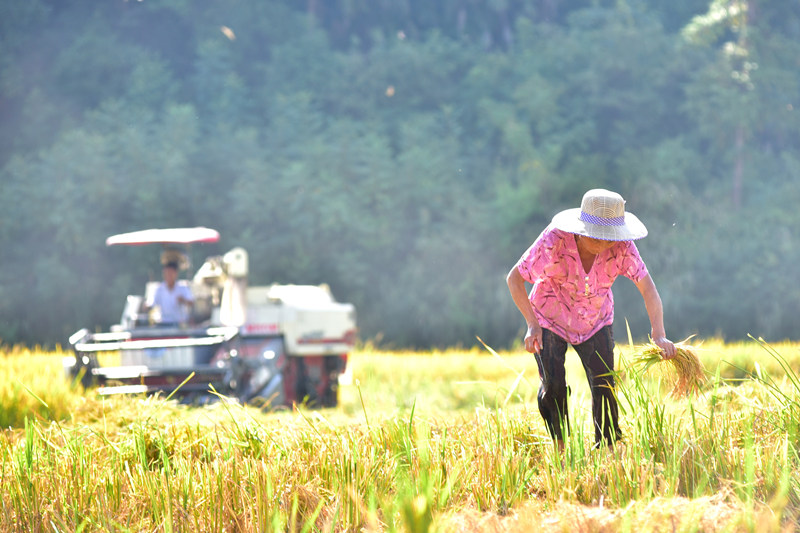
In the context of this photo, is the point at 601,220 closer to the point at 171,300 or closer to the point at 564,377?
the point at 564,377

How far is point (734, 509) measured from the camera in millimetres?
3229

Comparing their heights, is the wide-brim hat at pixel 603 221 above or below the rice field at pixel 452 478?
above

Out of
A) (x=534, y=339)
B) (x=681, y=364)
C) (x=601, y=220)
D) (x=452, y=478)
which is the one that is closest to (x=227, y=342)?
(x=534, y=339)

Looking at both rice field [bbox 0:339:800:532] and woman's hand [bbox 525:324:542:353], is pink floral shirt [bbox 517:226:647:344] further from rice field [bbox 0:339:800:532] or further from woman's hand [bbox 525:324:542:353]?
rice field [bbox 0:339:800:532]

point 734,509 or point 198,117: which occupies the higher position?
point 198,117

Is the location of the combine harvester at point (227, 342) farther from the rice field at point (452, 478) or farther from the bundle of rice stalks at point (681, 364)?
the bundle of rice stalks at point (681, 364)

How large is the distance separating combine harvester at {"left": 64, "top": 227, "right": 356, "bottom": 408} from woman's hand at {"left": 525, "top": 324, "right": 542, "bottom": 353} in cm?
420

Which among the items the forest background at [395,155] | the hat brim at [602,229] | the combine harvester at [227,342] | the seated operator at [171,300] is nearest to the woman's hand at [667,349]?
the hat brim at [602,229]

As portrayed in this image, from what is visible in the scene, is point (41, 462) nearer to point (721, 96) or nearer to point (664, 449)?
point (664, 449)

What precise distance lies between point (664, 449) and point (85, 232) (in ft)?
88.5

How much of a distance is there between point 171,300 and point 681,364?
21.8ft

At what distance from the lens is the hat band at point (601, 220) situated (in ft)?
13.9

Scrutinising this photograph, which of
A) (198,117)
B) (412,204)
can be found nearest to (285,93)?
(198,117)

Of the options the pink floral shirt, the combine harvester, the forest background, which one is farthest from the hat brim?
the forest background
